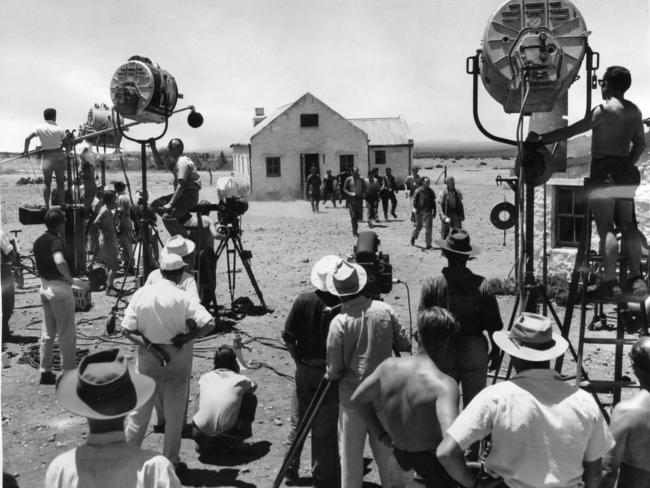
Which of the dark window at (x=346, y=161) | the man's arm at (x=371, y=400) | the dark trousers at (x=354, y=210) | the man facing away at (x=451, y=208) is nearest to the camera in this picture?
the man's arm at (x=371, y=400)

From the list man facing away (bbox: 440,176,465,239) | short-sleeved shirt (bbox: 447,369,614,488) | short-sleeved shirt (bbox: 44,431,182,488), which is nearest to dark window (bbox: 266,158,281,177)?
man facing away (bbox: 440,176,465,239)

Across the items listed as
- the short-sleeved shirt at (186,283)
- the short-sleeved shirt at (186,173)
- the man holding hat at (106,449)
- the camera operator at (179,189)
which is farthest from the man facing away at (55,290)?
the man holding hat at (106,449)

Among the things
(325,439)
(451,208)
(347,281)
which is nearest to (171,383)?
(325,439)

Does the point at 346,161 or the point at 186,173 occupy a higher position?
the point at 346,161

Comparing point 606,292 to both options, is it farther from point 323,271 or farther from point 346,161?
point 346,161

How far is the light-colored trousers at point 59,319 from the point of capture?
23.4 feet

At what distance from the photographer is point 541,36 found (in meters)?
4.85

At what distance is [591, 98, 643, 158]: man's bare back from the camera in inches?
211

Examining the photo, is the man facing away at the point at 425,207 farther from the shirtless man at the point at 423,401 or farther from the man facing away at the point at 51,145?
the shirtless man at the point at 423,401

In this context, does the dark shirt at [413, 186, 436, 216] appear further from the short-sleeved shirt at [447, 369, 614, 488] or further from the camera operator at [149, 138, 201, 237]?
the short-sleeved shirt at [447, 369, 614, 488]

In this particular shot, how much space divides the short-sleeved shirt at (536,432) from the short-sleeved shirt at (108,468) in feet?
4.24

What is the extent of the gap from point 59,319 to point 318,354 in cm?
342

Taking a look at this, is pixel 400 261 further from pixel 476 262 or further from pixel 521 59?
pixel 521 59

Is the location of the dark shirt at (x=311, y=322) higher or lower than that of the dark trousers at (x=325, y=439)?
higher
